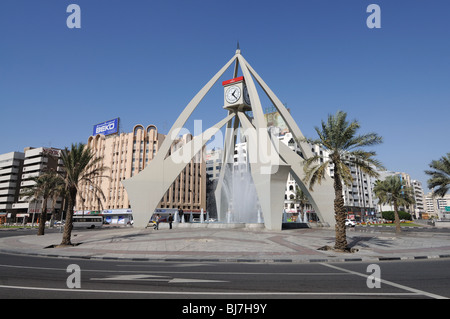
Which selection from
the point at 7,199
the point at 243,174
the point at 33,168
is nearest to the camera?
the point at 243,174

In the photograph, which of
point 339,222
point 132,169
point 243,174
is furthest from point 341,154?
point 132,169

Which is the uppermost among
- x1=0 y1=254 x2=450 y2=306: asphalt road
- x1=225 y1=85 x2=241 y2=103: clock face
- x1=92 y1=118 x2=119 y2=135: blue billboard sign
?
x1=92 y1=118 x2=119 y2=135: blue billboard sign

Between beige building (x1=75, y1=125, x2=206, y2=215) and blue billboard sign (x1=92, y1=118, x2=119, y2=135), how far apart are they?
1.93 m

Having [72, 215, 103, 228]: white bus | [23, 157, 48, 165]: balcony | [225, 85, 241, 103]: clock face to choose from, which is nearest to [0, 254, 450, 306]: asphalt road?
[225, 85, 241, 103]: clock face

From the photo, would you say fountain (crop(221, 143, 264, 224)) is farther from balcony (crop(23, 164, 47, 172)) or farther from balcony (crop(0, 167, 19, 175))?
balcony (crop(0, 167, 19, 175))

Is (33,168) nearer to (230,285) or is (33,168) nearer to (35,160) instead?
(35,160)

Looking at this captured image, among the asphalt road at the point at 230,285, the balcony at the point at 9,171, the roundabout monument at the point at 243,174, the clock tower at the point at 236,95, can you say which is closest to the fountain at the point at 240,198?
the roundabout monument at the point at 243,174

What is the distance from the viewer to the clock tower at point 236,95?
37.8m

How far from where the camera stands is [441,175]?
89.9 feet

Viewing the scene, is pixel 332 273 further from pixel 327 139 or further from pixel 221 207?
pixel 221 207

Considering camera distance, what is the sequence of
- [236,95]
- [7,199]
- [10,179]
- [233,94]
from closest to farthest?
[236,95] → [233,94] → [7,199] → [10,179]

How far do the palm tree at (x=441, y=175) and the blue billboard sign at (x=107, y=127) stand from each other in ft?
271

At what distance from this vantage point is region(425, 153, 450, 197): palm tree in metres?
26.9

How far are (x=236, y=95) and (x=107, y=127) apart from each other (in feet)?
217
